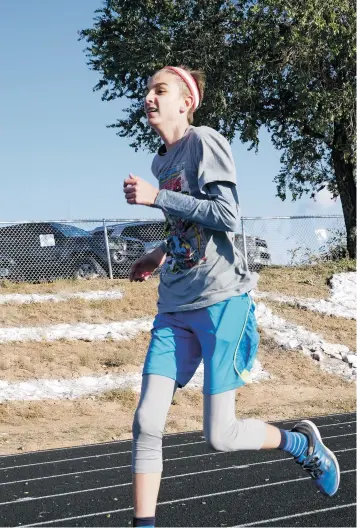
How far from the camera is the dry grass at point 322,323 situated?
1786 cm

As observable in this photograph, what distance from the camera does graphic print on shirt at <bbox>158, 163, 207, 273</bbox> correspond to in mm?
3809

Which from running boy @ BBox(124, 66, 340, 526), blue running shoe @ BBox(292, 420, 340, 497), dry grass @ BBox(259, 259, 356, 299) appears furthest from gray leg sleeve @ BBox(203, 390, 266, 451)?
dry grass @ BBox(259, 259, 356, 299)

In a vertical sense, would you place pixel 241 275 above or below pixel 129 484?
above

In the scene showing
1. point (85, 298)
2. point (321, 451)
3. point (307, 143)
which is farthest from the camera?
point (307, 143)

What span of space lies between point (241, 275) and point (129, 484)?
10.7ft

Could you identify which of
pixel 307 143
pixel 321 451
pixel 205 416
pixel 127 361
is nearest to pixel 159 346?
pixel 205 416

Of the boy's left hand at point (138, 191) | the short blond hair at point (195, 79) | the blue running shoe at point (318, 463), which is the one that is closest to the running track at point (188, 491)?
the blue running shoe at point (318, 463)

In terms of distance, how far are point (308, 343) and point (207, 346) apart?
13890mm

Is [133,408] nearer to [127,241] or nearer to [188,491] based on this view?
[127,241]

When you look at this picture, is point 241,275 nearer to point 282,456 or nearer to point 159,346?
point 159,346

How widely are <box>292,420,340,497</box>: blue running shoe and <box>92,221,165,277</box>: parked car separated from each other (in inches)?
575

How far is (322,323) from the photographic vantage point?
60.5 feet

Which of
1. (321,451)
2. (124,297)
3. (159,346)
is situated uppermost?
(159,346)

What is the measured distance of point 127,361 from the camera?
15.0m
